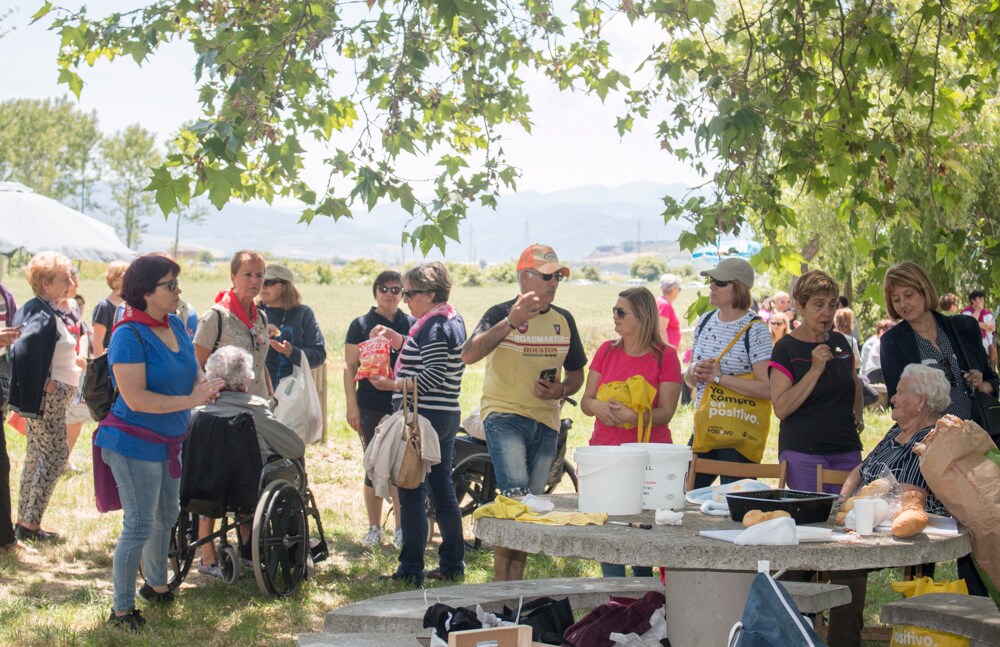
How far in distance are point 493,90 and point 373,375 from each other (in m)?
2.51

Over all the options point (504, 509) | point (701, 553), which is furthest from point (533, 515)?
point (701, 553)

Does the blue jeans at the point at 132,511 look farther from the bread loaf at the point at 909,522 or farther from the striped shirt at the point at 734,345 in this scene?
the bread loaf at the point at 909,522

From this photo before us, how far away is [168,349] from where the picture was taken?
5145 millimetres

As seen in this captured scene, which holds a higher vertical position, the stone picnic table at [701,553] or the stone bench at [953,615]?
the stone picnic table at [701,553]

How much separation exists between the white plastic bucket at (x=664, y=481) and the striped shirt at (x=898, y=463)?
3.59 ft

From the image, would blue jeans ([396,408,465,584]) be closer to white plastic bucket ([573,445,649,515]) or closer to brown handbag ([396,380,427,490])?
brown handbag ([396,380,427,490])

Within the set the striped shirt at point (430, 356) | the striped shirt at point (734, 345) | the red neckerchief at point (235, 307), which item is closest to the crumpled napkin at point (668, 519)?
the striped shirt at point (734, 345)

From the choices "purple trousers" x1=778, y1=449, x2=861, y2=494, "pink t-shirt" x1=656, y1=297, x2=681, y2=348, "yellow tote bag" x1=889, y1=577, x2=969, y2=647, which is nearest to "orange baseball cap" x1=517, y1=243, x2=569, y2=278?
"purple trousers" x1=778, y1=449, x2=861, y2=494

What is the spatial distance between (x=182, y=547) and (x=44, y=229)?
171 inches

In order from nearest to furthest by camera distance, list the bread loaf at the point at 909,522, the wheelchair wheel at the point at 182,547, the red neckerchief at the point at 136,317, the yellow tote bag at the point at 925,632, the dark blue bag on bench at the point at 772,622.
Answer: the dark blue bag on bench at the point at 772,622 → the bread loaf at the point at 909,522 → the yellow tote bag at the point at 925,632 → the red neckerchief at the point at 136,317 → the wheelchair wheel at the point at 182,547

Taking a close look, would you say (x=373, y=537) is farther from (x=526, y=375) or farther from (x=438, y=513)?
(x=526, y=375)

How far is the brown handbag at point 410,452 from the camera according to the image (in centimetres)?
565

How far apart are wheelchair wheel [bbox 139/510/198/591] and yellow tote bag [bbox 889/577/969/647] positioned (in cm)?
362

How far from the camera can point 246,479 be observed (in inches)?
225
